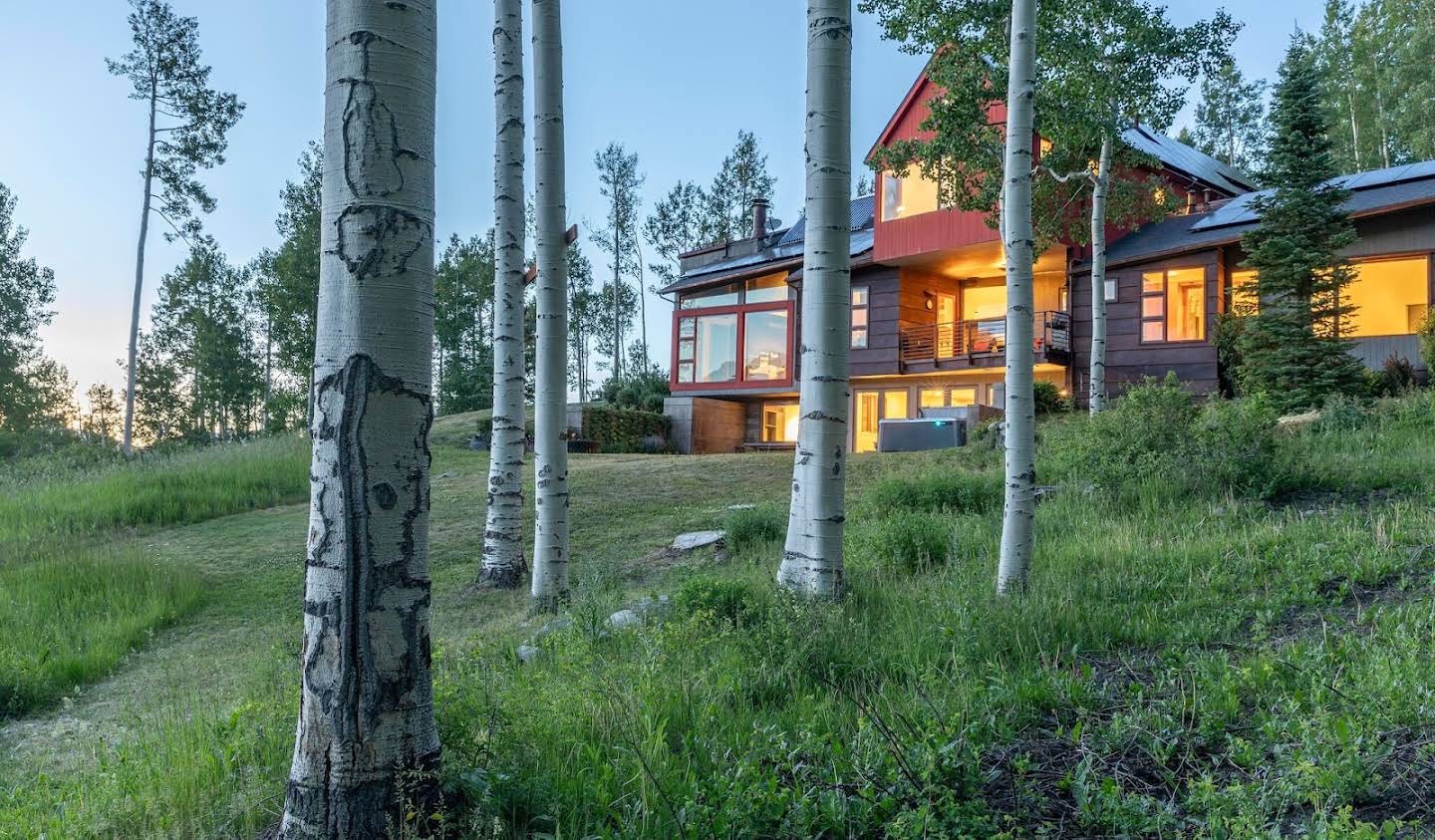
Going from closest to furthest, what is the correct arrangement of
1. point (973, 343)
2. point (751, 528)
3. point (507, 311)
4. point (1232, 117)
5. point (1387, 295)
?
1. point (507, 311)
2. point (751, 528)
3. point (1387, 295)
4. point (973, 343)
5. point (1232, 117)

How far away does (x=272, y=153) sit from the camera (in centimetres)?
2786

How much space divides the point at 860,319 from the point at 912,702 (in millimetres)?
18504

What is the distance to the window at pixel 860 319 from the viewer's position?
20.7 metres

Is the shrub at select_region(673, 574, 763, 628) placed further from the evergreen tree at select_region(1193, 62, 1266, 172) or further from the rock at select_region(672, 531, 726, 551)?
the evergreen tree at select_region(1193, 62, 1266, 172)

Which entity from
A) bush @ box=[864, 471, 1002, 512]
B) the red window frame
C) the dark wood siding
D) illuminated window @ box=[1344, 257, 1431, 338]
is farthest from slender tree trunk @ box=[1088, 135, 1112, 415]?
the red window frame

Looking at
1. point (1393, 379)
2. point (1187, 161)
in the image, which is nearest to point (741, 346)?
point (1187, 161)

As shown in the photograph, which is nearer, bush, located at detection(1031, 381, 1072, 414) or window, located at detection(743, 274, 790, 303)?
bush, located at detection(1031, 381, 1072, 414)

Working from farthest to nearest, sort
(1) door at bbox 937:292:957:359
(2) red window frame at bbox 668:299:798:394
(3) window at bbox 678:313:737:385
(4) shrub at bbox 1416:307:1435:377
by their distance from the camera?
(3) window at bbox 678:313:737:385 < (2) red window frame at bbox 668:299:798:394 < (1) door at bbox 937:292:957:359 < (4) shrub at bbox 1416:307:1435:377

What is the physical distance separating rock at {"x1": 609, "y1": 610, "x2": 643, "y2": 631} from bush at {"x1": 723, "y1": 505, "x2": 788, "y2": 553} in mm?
2453

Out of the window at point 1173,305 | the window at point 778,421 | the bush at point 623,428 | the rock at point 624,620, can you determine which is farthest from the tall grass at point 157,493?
the window at point 1173,305

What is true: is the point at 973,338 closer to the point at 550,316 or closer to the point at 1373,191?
the point at 1373,191

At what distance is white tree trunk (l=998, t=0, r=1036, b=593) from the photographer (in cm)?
484

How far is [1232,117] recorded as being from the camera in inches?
1347

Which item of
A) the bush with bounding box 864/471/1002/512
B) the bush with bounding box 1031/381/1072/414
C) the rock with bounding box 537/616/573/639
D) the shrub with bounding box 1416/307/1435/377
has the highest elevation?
the shrub with bounding box 1416/307/1435/377
